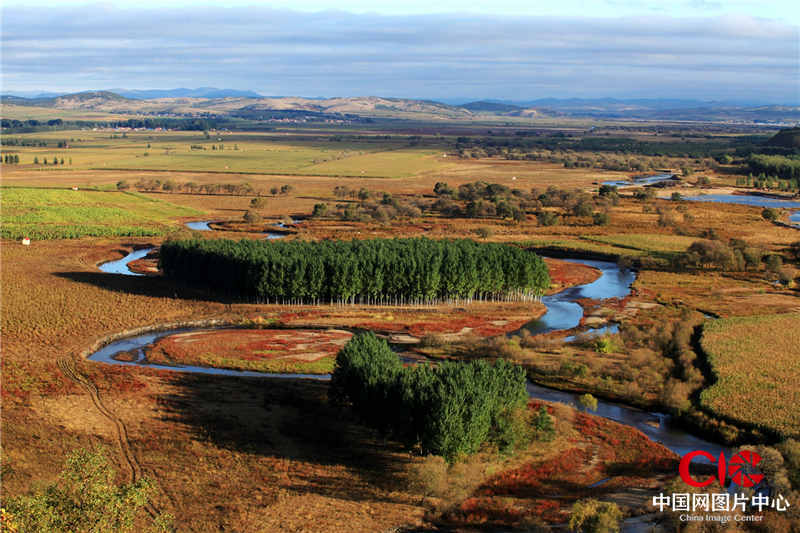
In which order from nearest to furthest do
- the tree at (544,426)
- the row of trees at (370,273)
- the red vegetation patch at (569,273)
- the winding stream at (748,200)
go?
1. the tree at (544,426)
2. the row of trees at (370,273)
3. the red vegetation patch at (569,273)
4. the winding stream at (748,200)

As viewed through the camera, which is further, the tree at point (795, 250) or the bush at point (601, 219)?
the bush at point (601, 219)

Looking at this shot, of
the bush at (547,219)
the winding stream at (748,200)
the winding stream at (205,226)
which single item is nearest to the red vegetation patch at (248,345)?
the winding stream at (205,226)

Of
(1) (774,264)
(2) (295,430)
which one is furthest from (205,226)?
(2) (295,430)

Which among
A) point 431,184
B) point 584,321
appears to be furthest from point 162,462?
point 431,184

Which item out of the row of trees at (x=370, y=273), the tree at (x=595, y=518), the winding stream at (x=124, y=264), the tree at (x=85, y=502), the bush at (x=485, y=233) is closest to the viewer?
the tree at (x=85, y=502)

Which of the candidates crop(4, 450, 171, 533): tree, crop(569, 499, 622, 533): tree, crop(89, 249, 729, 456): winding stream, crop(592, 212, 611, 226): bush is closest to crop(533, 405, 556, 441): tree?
crop(89, 249, 729, 456): winding stream

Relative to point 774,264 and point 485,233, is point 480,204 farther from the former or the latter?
point 774,264

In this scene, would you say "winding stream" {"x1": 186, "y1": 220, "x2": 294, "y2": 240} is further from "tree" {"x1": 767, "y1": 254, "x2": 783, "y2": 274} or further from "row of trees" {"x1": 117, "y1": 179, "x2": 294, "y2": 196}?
"tree" {"x1": 767, "y1": 254, "x2": 783, "y2": 274}

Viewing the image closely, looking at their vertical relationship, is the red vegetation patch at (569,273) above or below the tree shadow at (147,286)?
below

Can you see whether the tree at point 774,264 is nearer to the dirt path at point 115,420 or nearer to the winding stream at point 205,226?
the winding stream at point 205,226
